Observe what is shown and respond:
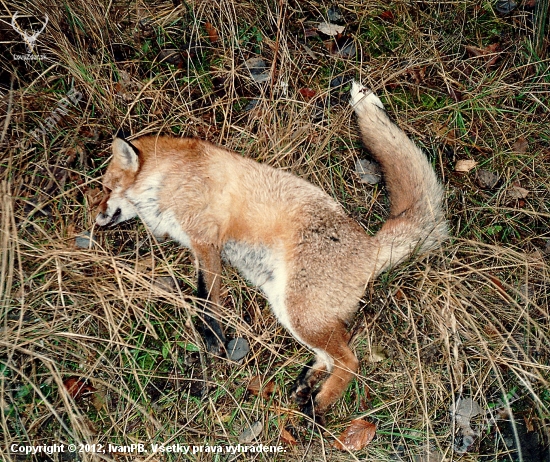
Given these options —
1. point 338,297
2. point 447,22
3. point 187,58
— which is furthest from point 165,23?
point 338,297

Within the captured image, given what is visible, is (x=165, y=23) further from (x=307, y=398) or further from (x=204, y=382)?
(x=307, y=398)

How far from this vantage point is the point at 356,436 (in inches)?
138

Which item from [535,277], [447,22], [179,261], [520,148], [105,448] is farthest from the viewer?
[447,22]

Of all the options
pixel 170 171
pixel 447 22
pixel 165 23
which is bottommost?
pixel 170 171

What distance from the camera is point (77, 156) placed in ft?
13.3

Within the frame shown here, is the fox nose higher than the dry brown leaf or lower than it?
lower

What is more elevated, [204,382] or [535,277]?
[535,277]

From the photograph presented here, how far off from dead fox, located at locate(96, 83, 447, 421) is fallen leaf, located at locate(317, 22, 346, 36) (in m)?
1.23

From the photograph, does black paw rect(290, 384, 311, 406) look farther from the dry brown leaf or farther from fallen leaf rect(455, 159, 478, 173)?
the dry brown leaf

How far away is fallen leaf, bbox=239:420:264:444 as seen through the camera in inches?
136

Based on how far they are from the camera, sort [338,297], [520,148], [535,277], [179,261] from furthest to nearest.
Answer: [520,148]
[179,261]
[535,277]
[338,297]


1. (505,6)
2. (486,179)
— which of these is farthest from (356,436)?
(505,6)

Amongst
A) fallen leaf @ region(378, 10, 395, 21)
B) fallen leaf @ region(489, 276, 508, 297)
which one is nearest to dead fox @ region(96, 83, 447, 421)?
fallen leaf @ region(489, 276, 508, 297)

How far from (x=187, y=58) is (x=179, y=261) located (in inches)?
73.8
